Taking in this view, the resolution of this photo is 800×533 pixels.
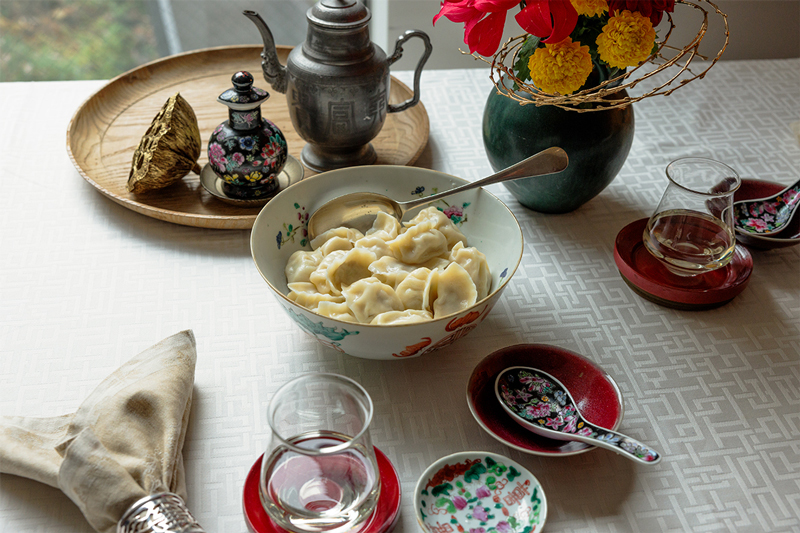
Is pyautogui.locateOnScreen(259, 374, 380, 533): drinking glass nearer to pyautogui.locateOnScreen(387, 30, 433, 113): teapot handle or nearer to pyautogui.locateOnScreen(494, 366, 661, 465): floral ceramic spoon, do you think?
pyautogui.locateOnScreen(494, 366, 661, 465): floral ceramic spoon

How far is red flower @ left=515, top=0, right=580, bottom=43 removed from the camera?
0.84m

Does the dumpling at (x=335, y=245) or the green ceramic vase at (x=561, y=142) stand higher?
the green ceramic vase at (x=561, y=142)

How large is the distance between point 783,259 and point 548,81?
0.51 metres

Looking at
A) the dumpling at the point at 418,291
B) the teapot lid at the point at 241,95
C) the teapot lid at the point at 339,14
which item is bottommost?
the dumpling at the point at 418,291

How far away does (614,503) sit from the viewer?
2.30 ft

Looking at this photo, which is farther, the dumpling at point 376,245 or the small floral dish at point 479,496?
the dumpling at point 376,245

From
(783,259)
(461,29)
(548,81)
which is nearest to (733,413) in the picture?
(783,259)

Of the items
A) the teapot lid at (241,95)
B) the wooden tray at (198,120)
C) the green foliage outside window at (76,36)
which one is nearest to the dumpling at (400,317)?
the wooden tray at (198,120)

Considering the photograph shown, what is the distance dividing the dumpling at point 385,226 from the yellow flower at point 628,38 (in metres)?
0.38

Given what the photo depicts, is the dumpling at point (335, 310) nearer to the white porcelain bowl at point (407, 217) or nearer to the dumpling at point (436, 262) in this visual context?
the white porcelain bowl at point (407, 217)

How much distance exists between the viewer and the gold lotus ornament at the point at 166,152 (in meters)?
1.10

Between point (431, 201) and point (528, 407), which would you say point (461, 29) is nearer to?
point (431, 201)

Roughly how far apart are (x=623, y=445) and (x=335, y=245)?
1.54ft

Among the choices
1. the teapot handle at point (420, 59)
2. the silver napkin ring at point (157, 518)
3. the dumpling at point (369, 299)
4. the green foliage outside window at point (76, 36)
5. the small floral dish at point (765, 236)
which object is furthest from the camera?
the green foliage outside window at point (76, 36)
